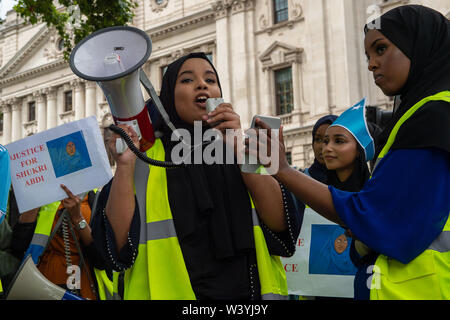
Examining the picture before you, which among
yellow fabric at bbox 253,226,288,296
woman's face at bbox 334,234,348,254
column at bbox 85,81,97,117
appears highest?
column at bbox 85,81,97,117

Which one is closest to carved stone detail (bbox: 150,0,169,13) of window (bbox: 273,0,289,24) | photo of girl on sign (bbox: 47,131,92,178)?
window (bbox: 273,0,289,24)

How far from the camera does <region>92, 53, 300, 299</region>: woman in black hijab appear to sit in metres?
2.04

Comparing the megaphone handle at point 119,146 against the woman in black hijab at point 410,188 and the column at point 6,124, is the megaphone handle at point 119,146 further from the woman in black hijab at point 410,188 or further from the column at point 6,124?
the column at point 6,124

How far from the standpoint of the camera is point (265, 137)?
5.90 feet

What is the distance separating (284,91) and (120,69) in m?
21.8

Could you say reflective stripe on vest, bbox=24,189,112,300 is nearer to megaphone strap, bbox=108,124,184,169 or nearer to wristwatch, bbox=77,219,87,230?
wristwatch, bbox=77,219,87,230

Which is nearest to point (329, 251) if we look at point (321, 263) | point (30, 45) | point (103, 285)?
point (321, 263)

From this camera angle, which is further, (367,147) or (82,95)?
(82,95)

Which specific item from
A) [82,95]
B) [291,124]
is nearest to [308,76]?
[291,124]

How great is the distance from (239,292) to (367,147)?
1.94 metres

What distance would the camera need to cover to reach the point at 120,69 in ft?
7.27

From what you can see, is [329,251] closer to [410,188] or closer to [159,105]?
[159,105]
